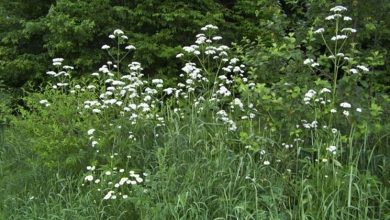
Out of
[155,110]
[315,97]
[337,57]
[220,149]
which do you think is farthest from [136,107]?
[337,57]

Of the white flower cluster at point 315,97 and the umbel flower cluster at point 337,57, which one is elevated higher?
the umbel flower cluster at point 337,57

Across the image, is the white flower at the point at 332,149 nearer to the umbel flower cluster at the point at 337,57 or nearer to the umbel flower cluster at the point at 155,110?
the umbel flower cluster at the point at 155,110

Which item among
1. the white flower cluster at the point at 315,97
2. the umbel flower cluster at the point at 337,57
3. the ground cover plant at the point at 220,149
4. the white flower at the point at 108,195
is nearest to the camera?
the ground cover plant at the point at 220,149

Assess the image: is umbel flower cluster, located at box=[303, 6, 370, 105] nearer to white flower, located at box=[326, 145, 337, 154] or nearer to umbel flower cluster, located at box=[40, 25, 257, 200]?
white flower, located at box=[326, 145, 337, 154]

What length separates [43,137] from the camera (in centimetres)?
497

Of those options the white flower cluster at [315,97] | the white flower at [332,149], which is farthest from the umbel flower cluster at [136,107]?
the white flower at [332,149]

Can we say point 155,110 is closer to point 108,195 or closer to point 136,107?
point 136,107

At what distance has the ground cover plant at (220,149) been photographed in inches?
155

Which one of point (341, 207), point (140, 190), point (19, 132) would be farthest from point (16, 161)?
point (341, 207)

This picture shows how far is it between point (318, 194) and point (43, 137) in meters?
2.55

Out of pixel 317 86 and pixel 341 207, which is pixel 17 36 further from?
pixel 341 207

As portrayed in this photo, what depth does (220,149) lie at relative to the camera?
442 centimetres

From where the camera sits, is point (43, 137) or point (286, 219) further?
point (43, 137)

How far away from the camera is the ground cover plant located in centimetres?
394
